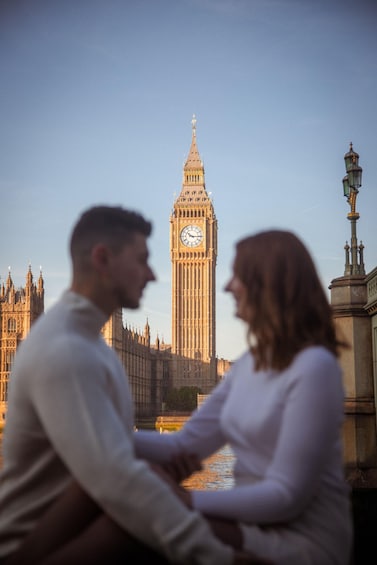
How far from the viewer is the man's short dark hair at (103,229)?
2.01 m

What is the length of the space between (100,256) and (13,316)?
173 feet

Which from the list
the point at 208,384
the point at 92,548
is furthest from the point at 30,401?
the point at 208,384

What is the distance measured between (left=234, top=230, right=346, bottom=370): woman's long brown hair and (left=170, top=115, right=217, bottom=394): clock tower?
211ft

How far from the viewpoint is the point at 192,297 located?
67125mm

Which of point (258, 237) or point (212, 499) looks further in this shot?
point (258, 237)

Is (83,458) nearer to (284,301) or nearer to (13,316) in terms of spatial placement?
(284,301)

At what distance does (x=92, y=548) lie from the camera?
1.65 m

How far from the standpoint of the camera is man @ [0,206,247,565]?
1637mm

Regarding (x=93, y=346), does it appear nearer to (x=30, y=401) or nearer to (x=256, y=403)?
(x=30, y=401)

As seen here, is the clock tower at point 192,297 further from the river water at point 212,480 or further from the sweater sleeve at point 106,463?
the sweater sleeve at point 106,463

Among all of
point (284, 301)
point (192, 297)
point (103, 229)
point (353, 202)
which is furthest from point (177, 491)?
point (192, 297)

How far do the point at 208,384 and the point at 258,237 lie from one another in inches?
2539

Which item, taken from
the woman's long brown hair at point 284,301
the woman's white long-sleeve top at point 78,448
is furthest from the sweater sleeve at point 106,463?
the woman's long brown hair at point 284,301

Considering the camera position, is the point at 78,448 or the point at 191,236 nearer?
the point at 78,448
